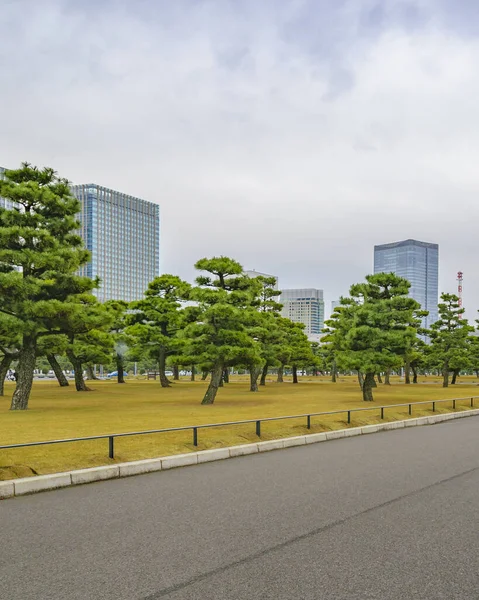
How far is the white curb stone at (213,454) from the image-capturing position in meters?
12.6

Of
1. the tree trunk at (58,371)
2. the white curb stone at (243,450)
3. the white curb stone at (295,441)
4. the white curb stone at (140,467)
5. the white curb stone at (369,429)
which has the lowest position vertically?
the tree trunk at (58,371)

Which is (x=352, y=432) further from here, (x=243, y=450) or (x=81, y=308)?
(x=81, y=308)

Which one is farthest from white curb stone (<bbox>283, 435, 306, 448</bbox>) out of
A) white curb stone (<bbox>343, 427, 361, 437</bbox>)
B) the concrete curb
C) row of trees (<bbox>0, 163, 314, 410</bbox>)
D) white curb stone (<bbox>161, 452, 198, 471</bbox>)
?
row of trees (<bbox>0, 163, 314, 410</bbox>)

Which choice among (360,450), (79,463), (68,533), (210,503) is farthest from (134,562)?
(360,450)

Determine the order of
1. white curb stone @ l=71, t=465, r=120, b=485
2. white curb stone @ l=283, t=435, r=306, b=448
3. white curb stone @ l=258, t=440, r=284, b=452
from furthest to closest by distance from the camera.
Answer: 1. white curb stone @ l=283, t=435, r=306, b=448
2. white curb stone @ l=258, t=440, r=284, b=452
3. white curb stone @ l=71, t=465, r=120, b=485

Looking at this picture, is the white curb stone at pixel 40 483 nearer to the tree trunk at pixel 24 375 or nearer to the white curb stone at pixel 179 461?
the white curb stone at pixel 179 461

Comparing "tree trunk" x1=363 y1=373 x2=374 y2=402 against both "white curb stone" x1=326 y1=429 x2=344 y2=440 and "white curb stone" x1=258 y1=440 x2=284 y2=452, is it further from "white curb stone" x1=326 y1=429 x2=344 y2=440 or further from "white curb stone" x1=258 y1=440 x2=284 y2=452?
"white curb stone" x1=258 y1=440 x2=284 y2=452

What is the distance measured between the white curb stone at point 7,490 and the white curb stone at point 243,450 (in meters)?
5.50

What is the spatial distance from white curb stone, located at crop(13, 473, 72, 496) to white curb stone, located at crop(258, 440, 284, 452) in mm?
5670

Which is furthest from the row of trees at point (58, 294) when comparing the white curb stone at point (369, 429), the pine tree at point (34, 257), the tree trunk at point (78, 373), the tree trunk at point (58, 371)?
the white curb stone at point (369, 429)

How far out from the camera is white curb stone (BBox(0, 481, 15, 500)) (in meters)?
9.08

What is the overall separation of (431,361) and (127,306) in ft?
115

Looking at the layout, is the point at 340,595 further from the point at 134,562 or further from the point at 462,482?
the point at 462,482

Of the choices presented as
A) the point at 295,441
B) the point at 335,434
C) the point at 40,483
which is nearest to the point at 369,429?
the point at 335,434
